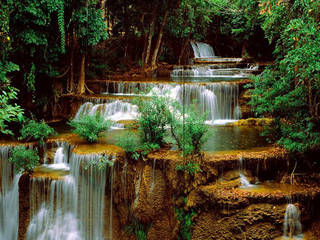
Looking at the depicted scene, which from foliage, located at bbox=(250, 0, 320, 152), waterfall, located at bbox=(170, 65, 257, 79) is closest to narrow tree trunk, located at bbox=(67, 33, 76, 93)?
waterfall, located at bbox=(170, 65, 257, 79)

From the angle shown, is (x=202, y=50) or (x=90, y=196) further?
(x=202, y=50)

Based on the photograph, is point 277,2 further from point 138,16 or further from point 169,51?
point 169,51

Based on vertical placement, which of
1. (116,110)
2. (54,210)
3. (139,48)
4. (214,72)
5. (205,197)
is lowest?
(54,210)

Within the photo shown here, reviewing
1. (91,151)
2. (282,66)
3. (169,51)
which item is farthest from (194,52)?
(91,151)

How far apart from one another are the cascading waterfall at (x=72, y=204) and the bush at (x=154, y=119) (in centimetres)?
131

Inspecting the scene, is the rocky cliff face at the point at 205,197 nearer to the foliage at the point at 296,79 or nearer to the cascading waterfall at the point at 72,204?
the cascading waterfall at the point at 72,204

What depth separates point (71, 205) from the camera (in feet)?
24.4

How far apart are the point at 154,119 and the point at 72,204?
3039mm

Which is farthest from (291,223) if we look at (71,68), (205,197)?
(71,68)

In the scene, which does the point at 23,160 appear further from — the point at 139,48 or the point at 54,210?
the point at 139,48

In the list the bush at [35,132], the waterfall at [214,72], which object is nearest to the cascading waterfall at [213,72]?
the waterfall at [214,72]

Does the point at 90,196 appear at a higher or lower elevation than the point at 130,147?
lower

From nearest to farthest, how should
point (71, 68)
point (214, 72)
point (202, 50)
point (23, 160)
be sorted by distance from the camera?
point (23, 160)
point (71, 68)
point (214, 72)
point (202, 50)

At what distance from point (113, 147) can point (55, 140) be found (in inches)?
83.8
